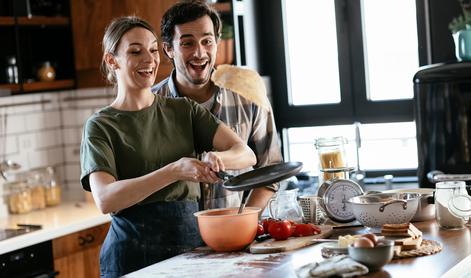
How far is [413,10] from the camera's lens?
5441 millimetres

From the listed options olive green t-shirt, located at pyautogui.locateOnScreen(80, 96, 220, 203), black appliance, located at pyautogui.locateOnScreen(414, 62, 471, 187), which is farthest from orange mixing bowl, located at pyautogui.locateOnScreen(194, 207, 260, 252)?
black appliance, located at pyautogui.locateOnScreen(414, 62, 471, 187)

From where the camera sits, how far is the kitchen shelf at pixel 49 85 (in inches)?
197

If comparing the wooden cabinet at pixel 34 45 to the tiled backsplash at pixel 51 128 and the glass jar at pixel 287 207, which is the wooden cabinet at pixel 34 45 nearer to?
the tiled backsplash at pixel 51 128

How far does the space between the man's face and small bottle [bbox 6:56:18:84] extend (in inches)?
61.9

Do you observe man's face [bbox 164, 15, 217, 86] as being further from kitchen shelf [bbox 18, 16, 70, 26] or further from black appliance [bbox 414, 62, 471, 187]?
kitchen shelf [bbox 18, 16, 70, 26]

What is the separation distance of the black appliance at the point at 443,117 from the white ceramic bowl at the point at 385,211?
161 cm

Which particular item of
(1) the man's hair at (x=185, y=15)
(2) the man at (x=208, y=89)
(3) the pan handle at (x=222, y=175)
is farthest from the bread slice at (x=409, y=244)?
(1) the man's hair at (x=185, y=15)

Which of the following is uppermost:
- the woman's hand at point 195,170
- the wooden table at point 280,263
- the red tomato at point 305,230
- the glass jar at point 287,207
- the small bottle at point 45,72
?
the small bottle at point 45,72

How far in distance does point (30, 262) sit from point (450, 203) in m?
2.12

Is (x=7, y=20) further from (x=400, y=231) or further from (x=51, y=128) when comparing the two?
(x=400, y=231)

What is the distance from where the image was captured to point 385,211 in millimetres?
3086

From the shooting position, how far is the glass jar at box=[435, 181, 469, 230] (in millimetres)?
3107

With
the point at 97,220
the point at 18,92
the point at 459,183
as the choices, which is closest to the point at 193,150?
the point at 459,183

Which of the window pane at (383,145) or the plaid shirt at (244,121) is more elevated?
the plaid shirt at (244,121)
